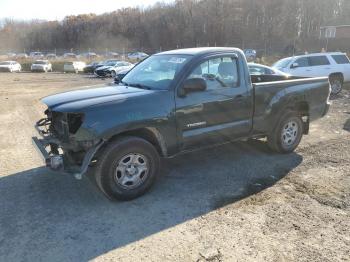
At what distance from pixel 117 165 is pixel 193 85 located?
4.80 ft

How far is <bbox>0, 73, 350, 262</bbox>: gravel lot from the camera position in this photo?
3.71m

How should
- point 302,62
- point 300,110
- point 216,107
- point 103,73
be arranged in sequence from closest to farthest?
point 216,107 → point 300,110 → point 302,62 → point 103,73

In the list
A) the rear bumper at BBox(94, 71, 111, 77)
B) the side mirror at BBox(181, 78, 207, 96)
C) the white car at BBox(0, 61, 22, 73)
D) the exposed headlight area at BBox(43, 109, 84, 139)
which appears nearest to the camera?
the exposed headlight area at BBox(43, 109, 84, 139)

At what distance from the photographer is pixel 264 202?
477 centimetres

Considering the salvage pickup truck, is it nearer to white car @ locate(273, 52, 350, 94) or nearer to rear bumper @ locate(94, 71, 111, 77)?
white car @ locate(273, 52, 350, 94)

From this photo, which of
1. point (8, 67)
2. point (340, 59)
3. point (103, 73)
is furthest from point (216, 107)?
point (8, 67)

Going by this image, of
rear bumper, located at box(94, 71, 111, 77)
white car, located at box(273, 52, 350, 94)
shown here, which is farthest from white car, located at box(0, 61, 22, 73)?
white car, located at box(273, 52, 350, 94)

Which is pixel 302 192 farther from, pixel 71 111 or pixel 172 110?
pixel 71 111

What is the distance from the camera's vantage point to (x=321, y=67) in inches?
581

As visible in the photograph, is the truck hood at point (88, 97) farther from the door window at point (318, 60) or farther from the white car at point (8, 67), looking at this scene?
the white car at point (8, 67)

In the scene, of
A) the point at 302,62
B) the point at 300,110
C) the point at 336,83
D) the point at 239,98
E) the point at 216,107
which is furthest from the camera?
the point at 336,83

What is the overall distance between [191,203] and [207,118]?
128cm

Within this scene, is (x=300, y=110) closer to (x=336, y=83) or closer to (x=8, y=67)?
(x=336, y=83)

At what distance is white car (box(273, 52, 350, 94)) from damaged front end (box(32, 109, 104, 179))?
38.2 feet
